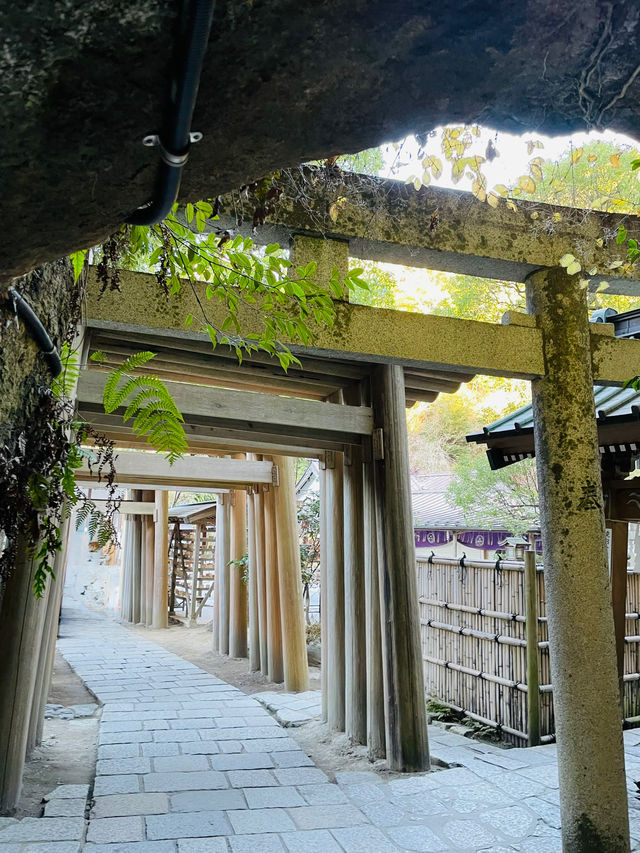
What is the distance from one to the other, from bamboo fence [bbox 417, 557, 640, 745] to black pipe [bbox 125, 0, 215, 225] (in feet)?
18.1

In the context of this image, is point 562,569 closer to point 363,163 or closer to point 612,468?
point 612,468

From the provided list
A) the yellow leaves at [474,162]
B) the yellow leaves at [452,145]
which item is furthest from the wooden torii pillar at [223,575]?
the yellow leaves at [474,162]

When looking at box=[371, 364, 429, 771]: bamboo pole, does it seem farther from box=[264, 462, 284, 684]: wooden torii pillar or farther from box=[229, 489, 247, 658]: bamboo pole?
box=[229, 489, 247, 658]: bamboo pole

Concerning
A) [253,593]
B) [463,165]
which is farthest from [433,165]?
[253,593]

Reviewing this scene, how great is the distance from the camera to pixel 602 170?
523cm

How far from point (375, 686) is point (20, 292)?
4.41 m

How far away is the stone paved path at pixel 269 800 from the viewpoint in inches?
140

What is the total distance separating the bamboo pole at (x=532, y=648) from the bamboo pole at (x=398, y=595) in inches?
53.8

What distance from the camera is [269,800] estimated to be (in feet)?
14.0

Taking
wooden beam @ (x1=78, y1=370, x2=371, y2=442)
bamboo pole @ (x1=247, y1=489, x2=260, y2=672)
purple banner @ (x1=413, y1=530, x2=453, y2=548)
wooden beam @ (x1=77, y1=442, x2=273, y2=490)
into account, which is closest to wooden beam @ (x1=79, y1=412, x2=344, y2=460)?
wooden beam @ (x1=78, y1=370, x2=371, y2=442)

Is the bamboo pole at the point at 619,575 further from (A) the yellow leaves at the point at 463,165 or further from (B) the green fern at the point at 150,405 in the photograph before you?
(B) the green fern at the point at 150,405

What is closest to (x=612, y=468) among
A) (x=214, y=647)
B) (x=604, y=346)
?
(x=604, y=346)

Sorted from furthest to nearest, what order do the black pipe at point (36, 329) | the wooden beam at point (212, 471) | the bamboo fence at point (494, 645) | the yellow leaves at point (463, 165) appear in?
the wooden beam at point (212, 471) → the bamboo fence at point (494, 645) → the yellow leaves at point (463, 165) → the black pipe at point (36, 329)

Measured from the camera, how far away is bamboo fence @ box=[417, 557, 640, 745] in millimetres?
5926
